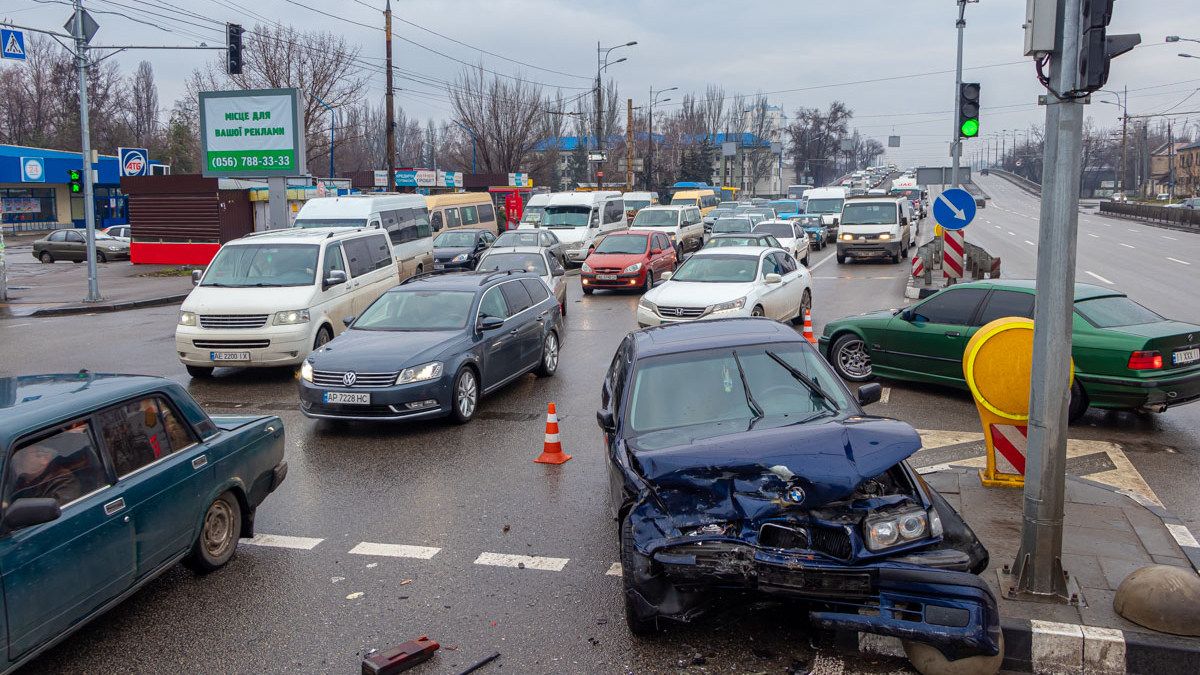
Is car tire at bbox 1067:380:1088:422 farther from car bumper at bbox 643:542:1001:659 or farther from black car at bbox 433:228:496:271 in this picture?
black car at bbox 433:228:496:271

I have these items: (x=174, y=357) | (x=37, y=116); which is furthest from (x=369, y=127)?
(x=174, y=357)

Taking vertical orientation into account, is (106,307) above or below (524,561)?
above

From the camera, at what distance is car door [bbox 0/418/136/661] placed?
436cm

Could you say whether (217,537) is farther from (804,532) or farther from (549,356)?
(549,356)

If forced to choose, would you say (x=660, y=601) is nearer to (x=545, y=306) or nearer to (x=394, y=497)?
(x=394, y=497)

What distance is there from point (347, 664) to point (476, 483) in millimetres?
3305

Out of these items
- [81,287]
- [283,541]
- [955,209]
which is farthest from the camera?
[81,287]

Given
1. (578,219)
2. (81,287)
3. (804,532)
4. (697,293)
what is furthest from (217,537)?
(578,219)

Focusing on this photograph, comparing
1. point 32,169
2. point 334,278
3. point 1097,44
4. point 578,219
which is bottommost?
point 334,278

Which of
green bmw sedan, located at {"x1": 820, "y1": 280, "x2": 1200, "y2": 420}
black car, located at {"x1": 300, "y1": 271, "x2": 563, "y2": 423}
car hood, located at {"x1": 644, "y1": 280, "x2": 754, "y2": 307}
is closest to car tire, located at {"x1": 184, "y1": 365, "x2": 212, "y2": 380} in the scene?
black car, located at {"x1": 300, "y1": 271, "x2": 563, "y2": 423}

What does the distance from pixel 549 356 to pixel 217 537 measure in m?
7.04

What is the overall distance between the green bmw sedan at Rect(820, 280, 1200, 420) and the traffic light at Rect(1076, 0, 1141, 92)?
16.9 ft

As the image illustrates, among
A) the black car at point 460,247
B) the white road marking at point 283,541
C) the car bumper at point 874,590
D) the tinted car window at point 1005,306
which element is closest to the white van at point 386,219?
the black car at point 460,247

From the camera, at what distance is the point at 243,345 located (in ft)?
41.4
